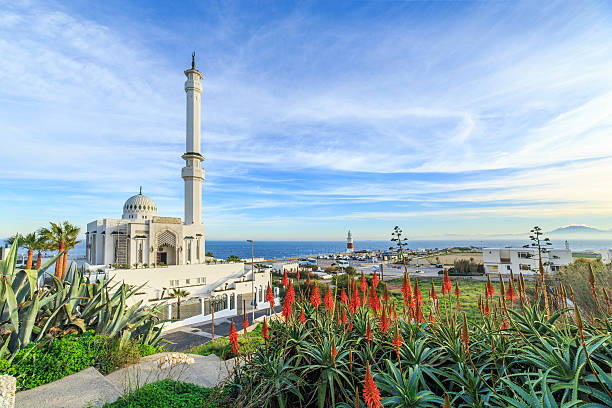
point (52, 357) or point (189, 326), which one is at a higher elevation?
point (52, 357)

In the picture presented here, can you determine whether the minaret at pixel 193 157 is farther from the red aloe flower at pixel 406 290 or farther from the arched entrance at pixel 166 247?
the red aloe flower at pixel 406 290

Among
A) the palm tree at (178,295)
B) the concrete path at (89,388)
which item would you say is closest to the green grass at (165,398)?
the concrete path at (89,388)

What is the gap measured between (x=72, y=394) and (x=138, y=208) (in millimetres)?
33102

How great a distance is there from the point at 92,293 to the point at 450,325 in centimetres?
927

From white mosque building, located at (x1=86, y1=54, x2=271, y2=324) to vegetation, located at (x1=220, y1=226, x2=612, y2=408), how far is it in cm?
1999

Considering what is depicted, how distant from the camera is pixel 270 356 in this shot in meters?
4.71

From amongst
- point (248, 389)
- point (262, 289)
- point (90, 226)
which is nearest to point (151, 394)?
point (248, 389)

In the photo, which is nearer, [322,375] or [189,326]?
[322,375]

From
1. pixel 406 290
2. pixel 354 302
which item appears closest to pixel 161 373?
pixel 354 302

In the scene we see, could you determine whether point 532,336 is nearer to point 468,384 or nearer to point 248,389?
point 468,384

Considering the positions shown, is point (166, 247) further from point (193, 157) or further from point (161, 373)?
point (161, 373)

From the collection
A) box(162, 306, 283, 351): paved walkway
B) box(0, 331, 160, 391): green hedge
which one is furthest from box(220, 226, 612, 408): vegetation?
box(162, 306, 283, 351): paved walkway

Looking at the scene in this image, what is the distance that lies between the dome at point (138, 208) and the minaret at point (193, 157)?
460 centimetres

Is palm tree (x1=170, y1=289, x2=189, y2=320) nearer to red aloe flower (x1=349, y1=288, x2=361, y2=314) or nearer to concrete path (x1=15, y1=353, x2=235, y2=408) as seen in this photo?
concrete path (x1=15, y1=353, x2=235, y2=408)
